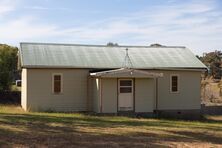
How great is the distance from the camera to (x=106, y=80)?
82.1 ft

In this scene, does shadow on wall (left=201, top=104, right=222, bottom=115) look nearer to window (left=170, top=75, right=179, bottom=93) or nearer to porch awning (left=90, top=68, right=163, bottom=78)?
window (left=170, top=75, right=179, bottom=93)

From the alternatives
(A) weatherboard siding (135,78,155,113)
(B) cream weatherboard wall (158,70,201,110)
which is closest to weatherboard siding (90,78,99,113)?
(A) weatherboard siding (135,78,155,113)

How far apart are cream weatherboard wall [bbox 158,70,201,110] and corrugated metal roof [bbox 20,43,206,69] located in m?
0.60

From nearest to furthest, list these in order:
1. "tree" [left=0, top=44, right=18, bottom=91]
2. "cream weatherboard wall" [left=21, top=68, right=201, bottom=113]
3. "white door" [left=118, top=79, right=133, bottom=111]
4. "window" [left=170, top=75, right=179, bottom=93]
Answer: "cream weatherboard wall" [left=21, top=68, right=201, bottom=113] < "white door" [left=118, top=79, right=133, bottom=111] < "window" [left=170, top=75, right=179, bottom=93] < "tree" [left=0, top=44, right=18, bottom=91]

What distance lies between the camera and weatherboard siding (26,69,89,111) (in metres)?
25.2

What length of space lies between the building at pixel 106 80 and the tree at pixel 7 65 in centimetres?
887

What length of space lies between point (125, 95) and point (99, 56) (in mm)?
3906

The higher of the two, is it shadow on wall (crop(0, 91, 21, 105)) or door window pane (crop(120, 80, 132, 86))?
door window pane (crop(120, 80, 132, 86))

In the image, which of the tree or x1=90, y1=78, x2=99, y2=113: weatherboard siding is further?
the tree

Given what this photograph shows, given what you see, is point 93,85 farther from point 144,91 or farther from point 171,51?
point 171,51

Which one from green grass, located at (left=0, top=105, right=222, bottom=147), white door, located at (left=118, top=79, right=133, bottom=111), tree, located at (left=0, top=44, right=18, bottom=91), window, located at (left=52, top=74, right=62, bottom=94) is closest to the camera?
green grass, located at (left=0, top=105, right=222, bottom=147)

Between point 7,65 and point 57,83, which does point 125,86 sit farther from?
point 7,65

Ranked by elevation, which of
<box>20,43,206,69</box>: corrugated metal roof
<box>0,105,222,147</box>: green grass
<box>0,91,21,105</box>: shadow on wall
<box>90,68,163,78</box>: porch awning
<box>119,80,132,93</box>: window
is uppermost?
<box>20,43,206,69</box>: corrugated metal roof

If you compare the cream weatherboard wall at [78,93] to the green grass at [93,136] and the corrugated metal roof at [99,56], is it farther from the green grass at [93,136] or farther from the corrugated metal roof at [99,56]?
the green grass at [93,136]
